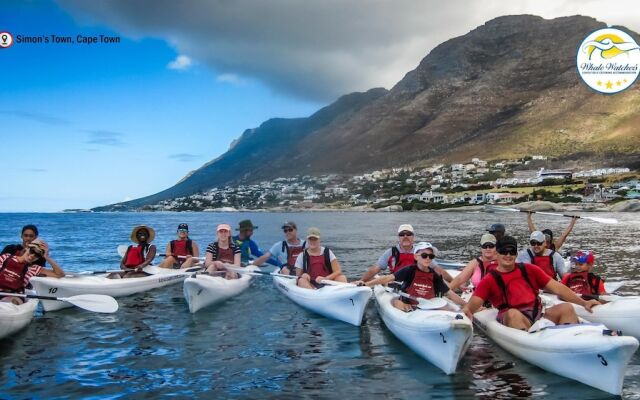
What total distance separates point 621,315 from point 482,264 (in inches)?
114

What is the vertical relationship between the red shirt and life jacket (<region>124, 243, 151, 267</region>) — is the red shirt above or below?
below

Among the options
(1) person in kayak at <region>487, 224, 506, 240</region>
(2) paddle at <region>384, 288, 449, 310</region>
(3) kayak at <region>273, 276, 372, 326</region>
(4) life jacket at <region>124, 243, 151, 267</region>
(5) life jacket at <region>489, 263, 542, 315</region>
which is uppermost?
(1) person in kayak at <region>487, 224, 506, 240</region>

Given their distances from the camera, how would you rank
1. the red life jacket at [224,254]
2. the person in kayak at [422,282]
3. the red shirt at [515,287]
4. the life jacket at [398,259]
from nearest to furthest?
the red shirt at [515,287]
the person in kayak at [422,282]
the life jacket at [398,259]
the red life jacket at [224,254]

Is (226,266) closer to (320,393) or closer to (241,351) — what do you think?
(241,351)

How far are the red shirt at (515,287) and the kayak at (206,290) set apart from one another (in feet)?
25.0

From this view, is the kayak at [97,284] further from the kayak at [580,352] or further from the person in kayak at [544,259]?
the person in kayak at [544,259]

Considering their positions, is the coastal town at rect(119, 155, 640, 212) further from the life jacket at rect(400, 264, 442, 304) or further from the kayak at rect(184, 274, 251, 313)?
the life jacket at rect(400, 264, 442, 304)

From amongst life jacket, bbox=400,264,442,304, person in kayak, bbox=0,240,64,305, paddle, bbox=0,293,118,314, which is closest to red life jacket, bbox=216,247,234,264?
paddle, bbox=0,293,118,314

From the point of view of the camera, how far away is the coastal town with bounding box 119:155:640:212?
311 feet

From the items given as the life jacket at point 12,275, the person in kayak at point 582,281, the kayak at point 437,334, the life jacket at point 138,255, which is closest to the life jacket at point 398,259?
the kayak at point 437,334

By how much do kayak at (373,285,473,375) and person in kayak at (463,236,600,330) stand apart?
57 centimetres

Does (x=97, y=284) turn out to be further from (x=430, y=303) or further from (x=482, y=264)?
(x=482, y=264)

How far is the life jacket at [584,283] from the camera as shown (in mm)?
11242

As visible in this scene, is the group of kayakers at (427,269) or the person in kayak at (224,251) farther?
the person in kayak at (224,251)
